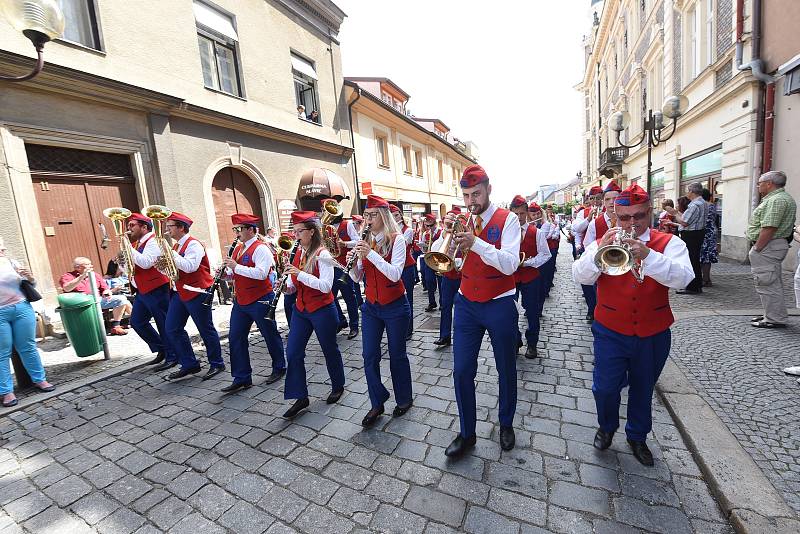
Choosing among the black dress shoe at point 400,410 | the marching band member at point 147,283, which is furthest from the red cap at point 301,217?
the marching band member at point 147,283

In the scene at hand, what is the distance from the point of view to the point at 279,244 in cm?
403

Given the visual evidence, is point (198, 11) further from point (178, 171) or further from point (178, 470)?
point (178, 470)

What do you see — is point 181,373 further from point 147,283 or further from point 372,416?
point 372,416

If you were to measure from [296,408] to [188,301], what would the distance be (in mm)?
2157

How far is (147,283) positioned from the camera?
4.88 m

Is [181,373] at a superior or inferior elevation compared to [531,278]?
inferior

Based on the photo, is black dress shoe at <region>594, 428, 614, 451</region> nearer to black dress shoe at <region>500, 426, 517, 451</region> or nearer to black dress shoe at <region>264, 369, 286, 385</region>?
black dress shoe at <region>500, 426, 517, 451</region>

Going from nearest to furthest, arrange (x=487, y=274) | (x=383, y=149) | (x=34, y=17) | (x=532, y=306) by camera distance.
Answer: (x=487, y=274) → (x=34, y=17) → (x=532, y=306) → (x=383, y=149)

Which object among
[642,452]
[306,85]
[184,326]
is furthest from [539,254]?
[306,85]

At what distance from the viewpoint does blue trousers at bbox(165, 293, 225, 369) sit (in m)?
4.62

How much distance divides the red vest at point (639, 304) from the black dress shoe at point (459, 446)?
139cm

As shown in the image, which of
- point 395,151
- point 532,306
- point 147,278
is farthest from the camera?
point 395,151

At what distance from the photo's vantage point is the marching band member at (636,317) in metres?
2.36

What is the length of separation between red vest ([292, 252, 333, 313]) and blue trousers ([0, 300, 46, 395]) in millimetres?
3502
